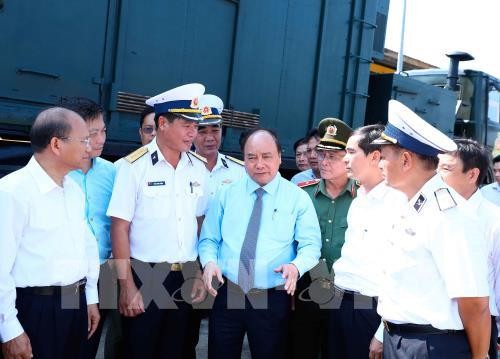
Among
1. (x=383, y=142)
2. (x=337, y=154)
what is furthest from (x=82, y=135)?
(x=337, y=154)

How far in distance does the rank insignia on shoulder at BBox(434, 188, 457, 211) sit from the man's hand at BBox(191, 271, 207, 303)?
1.29m

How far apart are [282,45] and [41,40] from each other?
2150 millimetres

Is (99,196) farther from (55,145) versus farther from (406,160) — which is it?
(406,160)

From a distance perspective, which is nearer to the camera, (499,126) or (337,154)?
(337,154)

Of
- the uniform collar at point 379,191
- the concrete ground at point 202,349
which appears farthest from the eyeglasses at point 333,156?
the concrete ground at point 202,349

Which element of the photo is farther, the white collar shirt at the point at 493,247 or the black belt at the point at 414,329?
the white collar shirt at the point at 493,247

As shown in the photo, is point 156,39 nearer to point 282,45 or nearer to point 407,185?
point 282,45

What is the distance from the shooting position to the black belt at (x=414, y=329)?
170cm

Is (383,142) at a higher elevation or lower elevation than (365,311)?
higher

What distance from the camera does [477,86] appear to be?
22.8ft

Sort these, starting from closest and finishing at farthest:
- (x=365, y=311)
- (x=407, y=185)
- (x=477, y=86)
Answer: (x=407, y=185) < (x=365, y=311) < (x=477, y=86)

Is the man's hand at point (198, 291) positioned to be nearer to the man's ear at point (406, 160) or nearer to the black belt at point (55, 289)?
the black belt at point (55, 289)

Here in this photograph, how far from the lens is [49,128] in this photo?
6.57 ft

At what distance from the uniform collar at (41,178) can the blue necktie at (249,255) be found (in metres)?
0.89
